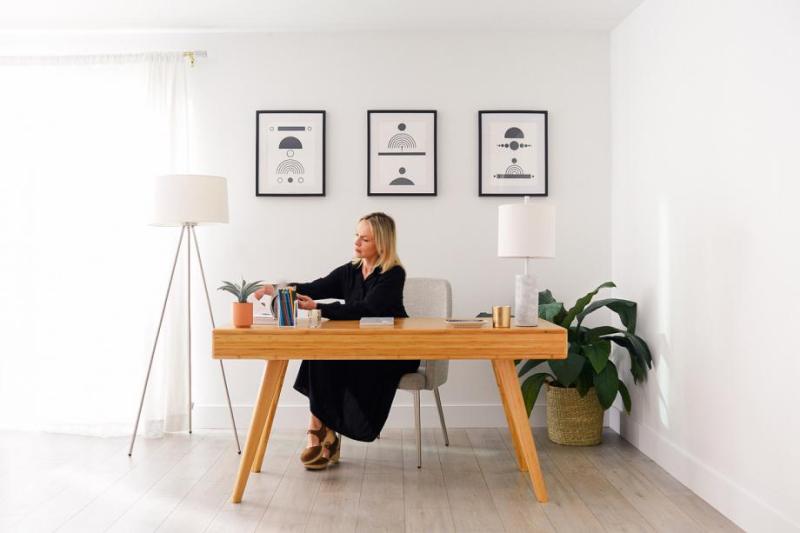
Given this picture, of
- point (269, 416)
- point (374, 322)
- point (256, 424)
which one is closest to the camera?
point (256, 424)

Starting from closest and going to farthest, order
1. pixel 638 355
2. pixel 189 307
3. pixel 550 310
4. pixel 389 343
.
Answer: pixel 389 343, pixel 638 355, pixel 550 310, pixel 189 307

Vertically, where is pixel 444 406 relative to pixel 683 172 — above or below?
below

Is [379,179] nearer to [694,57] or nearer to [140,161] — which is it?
[140,161]

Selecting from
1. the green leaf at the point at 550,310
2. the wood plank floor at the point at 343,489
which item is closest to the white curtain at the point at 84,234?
the wood plank floor at the point at 343,489

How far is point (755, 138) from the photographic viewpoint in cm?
254

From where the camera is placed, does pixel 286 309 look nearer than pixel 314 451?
Yes

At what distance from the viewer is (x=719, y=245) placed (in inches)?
110

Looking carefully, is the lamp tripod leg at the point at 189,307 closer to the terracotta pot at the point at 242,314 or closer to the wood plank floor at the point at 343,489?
the wood plank floor at the point at 343,489

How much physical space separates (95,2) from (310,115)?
4.39 feet

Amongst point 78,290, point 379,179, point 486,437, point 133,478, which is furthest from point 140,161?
point 486,437

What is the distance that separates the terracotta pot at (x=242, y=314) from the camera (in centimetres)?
279

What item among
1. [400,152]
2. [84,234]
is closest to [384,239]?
[400,152]

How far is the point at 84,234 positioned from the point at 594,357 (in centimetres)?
311

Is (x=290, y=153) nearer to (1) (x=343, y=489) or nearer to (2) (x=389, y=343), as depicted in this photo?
(2) (x=389, y=343)
